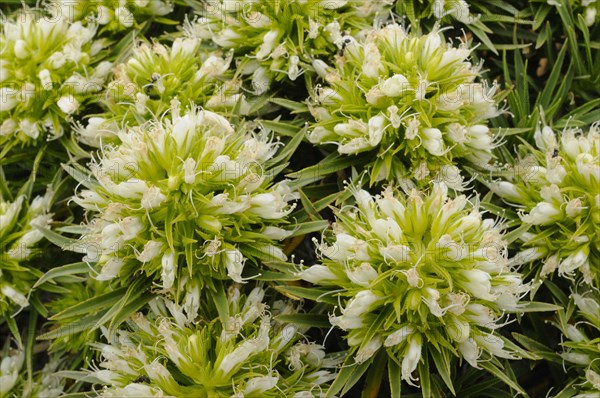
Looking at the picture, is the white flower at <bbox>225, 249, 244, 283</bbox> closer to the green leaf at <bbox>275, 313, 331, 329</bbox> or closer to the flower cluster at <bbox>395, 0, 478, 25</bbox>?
the green leaf at <bbox>275, 313, 331, 329</bbox>

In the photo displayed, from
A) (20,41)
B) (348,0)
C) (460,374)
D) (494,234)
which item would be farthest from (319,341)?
(20,41)

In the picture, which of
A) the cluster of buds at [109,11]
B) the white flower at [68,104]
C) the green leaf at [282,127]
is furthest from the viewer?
the cluster of buds at [109,11]

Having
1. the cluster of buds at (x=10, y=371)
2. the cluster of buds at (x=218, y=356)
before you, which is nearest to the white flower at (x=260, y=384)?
the cluster of buds at (x=218, y=356)

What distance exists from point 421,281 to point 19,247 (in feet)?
4.38

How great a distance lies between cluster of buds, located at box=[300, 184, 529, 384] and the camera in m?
1.72

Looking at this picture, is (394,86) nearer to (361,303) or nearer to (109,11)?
(361,303)

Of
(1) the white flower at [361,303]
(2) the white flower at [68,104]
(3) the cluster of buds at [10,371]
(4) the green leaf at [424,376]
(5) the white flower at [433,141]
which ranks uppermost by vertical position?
(5) the white flower at [433,141]

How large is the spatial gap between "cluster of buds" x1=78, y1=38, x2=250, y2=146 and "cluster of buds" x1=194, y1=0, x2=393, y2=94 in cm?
8

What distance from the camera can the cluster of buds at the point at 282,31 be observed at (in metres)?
2.18

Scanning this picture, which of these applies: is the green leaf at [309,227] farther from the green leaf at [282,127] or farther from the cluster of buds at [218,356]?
the green leaf at [282,127]

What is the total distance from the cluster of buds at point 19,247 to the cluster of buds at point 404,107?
3.23 feet

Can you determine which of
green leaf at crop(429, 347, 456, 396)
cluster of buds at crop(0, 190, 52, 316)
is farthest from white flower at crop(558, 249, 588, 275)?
cluster of buds at crop(0, 190, 52, 316)

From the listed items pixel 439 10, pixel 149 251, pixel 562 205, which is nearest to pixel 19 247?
pixel 149 251

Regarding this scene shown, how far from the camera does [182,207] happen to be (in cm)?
182
